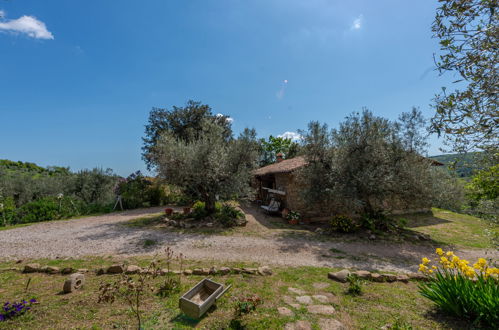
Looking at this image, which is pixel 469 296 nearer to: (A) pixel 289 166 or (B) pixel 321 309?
(B) pixel 321 309

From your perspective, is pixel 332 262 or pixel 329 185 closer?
pixel 332 262

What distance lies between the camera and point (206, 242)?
27.5 feet

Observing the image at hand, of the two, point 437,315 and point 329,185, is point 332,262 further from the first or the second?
point 329,185

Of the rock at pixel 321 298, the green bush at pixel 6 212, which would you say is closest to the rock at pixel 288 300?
the rock at pixel 321 298

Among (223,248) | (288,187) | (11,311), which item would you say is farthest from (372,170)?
(11,311)

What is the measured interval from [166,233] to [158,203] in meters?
9.23

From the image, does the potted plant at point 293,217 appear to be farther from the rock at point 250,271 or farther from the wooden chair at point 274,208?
the rock at point 250,271

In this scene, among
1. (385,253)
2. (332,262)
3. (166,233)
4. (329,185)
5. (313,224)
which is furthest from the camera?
(313,224)

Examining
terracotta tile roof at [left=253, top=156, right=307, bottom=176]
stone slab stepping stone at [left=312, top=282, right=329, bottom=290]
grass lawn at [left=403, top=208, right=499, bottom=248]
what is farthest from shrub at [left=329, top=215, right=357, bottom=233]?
stone slab stepping stone at [left=312, top=282, right=329, bottom=290]

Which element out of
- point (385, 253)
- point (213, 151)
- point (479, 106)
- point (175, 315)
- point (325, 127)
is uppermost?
point (325, 127)

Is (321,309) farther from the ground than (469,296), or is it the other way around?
(469,296)

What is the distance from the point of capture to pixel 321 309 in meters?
3.73

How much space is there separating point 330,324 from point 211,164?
8.56 m

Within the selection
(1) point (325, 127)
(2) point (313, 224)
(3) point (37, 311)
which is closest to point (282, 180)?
(2) point (313, 224)
